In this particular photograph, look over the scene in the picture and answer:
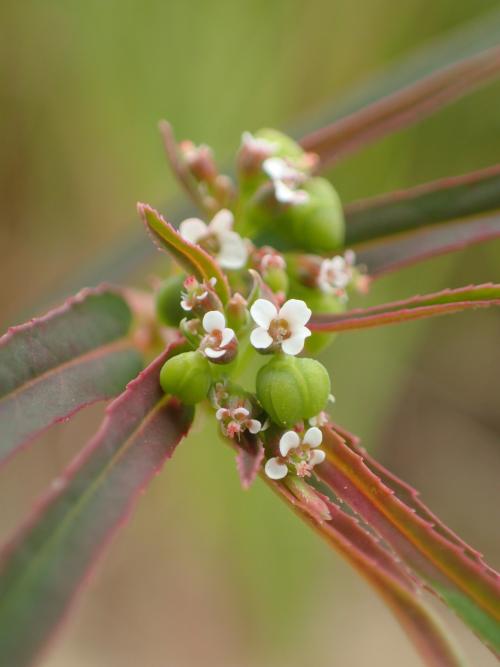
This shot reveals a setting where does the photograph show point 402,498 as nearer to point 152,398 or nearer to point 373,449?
point 152,398

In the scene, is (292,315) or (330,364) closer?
(292,315)

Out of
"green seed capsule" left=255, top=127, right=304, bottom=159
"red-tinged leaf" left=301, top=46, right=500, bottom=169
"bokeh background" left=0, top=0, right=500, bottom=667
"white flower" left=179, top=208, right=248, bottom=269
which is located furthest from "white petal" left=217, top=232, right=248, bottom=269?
"bokeh background" left=0, top=0, right=500, bottom=667

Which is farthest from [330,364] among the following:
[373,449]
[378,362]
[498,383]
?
[498,383]

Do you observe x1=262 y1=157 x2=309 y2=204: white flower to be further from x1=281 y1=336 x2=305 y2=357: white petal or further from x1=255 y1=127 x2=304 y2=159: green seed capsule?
x1=281 y1=336 x2=305 y2=357: white petal

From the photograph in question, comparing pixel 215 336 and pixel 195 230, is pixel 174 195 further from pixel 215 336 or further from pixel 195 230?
pixel 215 336

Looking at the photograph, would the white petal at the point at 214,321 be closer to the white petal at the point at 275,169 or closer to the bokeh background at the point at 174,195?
the white petal at the point at 275,169

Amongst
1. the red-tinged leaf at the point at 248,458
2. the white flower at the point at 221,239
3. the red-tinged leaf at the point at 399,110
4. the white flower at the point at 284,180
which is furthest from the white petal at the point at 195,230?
the red-tinged leaf at the point at 399,110
